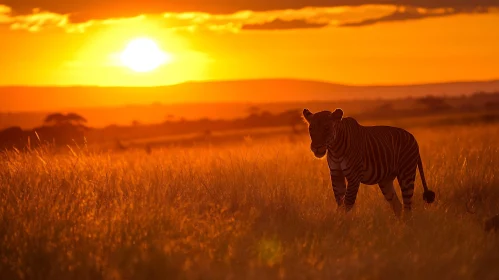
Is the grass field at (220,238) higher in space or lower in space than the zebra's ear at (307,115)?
lower

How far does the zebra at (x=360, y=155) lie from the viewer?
33.5ft

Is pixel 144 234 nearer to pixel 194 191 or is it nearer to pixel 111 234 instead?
pixel 111 234

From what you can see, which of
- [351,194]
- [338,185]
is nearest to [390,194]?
[338,185]

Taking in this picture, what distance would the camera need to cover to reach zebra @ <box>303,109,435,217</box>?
10219 mm

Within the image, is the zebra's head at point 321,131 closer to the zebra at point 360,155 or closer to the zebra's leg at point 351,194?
the zebra at point 360,155

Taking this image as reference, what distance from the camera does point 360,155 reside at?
35.7 feet

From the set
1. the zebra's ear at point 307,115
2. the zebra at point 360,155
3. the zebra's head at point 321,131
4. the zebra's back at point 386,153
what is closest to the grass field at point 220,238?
the zebra at point 360,155

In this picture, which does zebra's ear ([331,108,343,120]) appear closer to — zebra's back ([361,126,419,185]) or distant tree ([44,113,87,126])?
zebra's back ([361,126,419,185])

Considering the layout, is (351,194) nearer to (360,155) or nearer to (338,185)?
(338,185)

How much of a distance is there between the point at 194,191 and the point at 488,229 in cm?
415

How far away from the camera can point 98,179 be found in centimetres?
1148

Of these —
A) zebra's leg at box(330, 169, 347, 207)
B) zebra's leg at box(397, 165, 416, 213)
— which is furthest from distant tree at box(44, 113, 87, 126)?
zebra's leg at box(330, 169, 347, 207)

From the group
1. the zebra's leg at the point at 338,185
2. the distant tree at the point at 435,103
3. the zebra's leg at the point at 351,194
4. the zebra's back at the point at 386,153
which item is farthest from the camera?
the distant tree at the point at 435,103

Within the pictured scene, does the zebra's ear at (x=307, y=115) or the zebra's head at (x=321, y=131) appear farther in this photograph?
the zebra's ear at (x=307, y=115)
